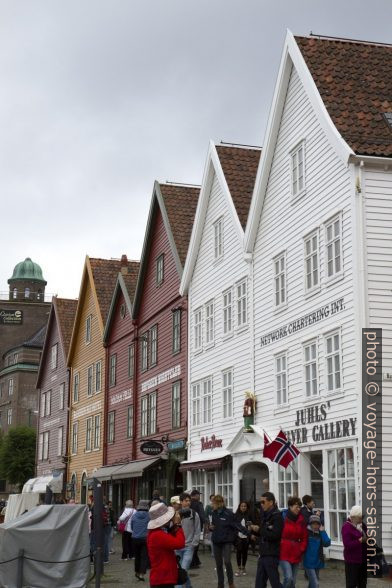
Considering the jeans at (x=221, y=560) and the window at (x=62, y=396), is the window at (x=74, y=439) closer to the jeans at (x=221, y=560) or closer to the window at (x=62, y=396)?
the window at (x=62, y=396)

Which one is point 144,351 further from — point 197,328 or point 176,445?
point 197,328

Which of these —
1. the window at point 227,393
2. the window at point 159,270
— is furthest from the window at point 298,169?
the window at point 159,270

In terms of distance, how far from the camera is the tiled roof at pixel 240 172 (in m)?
28.6

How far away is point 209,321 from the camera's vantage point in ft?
101

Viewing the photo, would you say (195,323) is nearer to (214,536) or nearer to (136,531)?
(136,531)

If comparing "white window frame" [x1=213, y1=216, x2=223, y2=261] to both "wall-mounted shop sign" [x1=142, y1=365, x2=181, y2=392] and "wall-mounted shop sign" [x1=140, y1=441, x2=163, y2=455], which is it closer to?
"wall-mounted shop sign" [x1=142, y1=365, x2=181, y2=392]

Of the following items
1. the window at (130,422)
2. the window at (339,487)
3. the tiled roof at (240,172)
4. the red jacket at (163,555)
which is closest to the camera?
the red jacket at (163,555)

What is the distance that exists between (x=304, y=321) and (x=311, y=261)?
1.53 meters

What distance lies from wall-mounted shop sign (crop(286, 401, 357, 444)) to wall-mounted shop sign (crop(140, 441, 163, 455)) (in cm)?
987

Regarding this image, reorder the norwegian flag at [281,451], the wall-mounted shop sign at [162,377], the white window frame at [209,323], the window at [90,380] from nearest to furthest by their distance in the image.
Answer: the norwegian flag at [281,451]
the white window frame at [209,323]
the wall-mounted shop sign at [162,377]
the window at [90,380]

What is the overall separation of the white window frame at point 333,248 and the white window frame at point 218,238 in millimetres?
8184

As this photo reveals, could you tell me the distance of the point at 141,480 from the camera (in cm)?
3772

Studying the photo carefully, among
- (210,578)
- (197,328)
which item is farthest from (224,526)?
(197,328)

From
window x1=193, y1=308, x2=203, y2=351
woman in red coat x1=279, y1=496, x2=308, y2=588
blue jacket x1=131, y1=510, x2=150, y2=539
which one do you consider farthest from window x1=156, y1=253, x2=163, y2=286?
woman in red coat x1=279, y1=496, x2=308, y2=588
